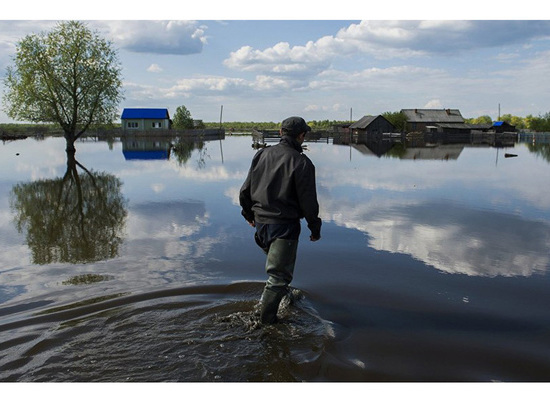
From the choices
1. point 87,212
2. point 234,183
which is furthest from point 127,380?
point 234,183

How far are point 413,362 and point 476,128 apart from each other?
109 metres

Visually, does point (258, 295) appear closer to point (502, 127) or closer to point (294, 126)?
point (294, 126)

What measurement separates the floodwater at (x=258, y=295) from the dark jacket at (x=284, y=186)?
1.34m

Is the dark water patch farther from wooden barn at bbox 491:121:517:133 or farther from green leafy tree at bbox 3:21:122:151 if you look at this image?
wooden barn at bbox 491:121:517:133

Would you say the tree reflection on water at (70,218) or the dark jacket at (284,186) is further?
the tree reflection on water at (70,218)

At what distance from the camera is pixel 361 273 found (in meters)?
7.16

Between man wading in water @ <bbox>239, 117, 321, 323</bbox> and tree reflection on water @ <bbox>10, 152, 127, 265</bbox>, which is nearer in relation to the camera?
man wading in water @ <bbox>239, 117, 321, 323</bbox>

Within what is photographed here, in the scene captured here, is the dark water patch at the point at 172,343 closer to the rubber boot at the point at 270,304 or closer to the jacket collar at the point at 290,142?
the rubber boot at the point at 270,304

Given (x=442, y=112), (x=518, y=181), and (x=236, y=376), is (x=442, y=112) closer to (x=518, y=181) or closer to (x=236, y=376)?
(x=518, y=181)

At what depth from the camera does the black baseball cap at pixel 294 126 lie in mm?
5016

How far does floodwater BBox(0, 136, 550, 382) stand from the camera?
13.9 ft

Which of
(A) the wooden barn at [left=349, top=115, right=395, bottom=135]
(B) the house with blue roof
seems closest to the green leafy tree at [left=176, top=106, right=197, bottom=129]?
(B) the house with blue roof

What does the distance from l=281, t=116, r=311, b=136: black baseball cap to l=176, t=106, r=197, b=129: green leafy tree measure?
90.6 m

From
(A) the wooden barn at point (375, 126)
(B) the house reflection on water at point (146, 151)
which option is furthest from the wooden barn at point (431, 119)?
(B) the house reflection on water at point (146, 151)
